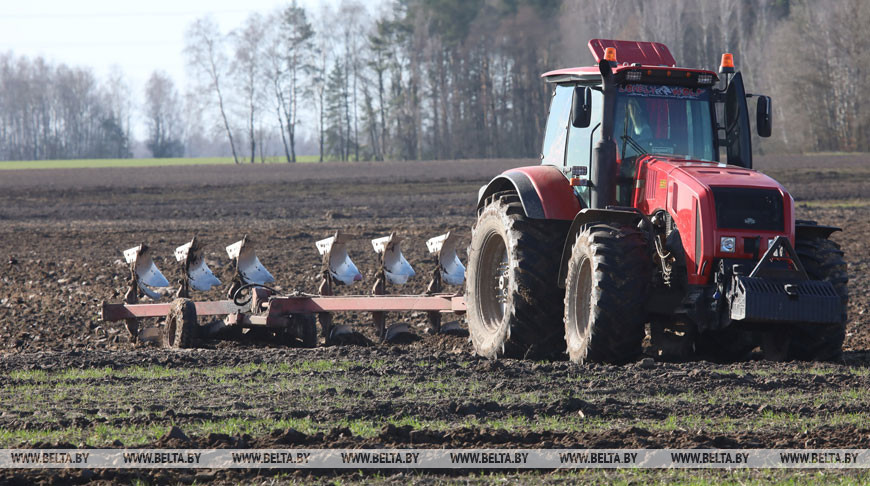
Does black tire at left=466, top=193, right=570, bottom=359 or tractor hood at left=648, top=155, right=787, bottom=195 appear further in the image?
black tire at left=466, top=193, right=570, bottom=359

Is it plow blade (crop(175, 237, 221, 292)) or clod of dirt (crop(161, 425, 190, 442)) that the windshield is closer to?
clod of dirt (crop(161, 425, 190, 442))

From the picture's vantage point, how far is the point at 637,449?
5.32 meters

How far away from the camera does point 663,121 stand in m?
8.70

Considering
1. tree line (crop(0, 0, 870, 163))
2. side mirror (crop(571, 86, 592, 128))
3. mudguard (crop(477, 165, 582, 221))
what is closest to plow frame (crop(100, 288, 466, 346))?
mudguard (crop(477, 165, 582, 221))

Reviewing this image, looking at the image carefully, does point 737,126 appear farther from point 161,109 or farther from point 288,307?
point 161,109

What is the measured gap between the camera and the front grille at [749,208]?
7.55 metres

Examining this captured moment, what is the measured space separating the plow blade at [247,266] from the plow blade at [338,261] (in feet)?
2.18

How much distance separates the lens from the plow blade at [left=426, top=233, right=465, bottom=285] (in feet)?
38.4

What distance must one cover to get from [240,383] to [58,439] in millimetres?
2011

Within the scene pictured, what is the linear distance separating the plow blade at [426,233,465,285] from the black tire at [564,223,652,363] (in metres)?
3.77

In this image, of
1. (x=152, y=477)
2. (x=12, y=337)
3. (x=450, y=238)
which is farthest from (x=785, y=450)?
(x=12, y=337)

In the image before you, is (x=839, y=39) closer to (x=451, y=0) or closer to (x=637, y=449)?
(x=451, y=0)

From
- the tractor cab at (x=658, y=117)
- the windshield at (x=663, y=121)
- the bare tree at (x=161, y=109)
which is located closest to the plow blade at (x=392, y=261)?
the tractor cab at (x=658, y=117)

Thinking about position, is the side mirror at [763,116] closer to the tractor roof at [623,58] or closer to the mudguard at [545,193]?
the tractor roof at [623,58]
